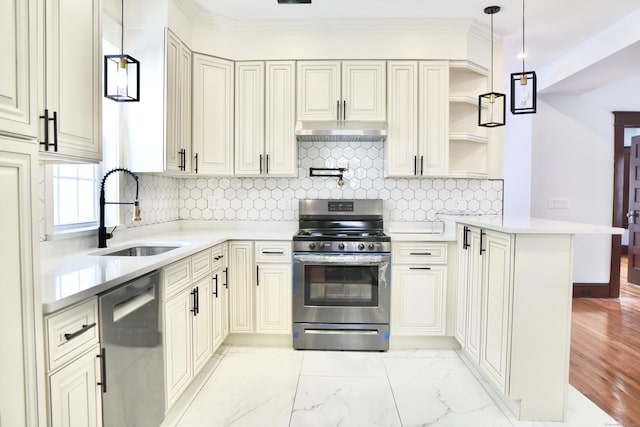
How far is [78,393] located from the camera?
1.29 metres

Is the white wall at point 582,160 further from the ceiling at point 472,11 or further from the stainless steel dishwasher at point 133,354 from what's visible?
the stainless steel dishwasher at point 133,354

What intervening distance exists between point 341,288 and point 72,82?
7.20ft

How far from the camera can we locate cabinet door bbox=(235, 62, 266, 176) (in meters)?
3.26

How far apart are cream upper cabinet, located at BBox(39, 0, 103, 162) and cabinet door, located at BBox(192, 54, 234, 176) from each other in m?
1.36

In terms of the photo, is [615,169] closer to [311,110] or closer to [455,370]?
[455,370]

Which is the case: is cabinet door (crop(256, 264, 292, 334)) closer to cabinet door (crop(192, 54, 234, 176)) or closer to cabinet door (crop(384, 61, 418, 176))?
cabinet door (crop(192, 54, 234, 176))

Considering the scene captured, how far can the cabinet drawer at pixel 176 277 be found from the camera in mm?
1964

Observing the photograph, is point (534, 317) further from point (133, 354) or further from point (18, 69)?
point (18, 69)

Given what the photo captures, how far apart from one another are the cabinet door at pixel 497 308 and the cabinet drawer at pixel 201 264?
5.91 ft

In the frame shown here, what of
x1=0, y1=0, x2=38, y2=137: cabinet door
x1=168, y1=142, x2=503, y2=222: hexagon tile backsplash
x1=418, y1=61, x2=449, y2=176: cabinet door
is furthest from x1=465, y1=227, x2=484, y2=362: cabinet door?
x1=0, y1=0, x2=38, y2=137: cabinet door

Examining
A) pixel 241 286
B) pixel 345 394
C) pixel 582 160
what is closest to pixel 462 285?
pixel 345 394

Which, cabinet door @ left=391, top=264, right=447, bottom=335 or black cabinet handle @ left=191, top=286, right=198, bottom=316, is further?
cabinet door @ left=391, top=264, right=447, bottom=335

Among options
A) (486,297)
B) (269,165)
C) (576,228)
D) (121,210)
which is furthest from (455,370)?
(121,210)

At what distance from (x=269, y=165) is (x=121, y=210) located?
1189mm
